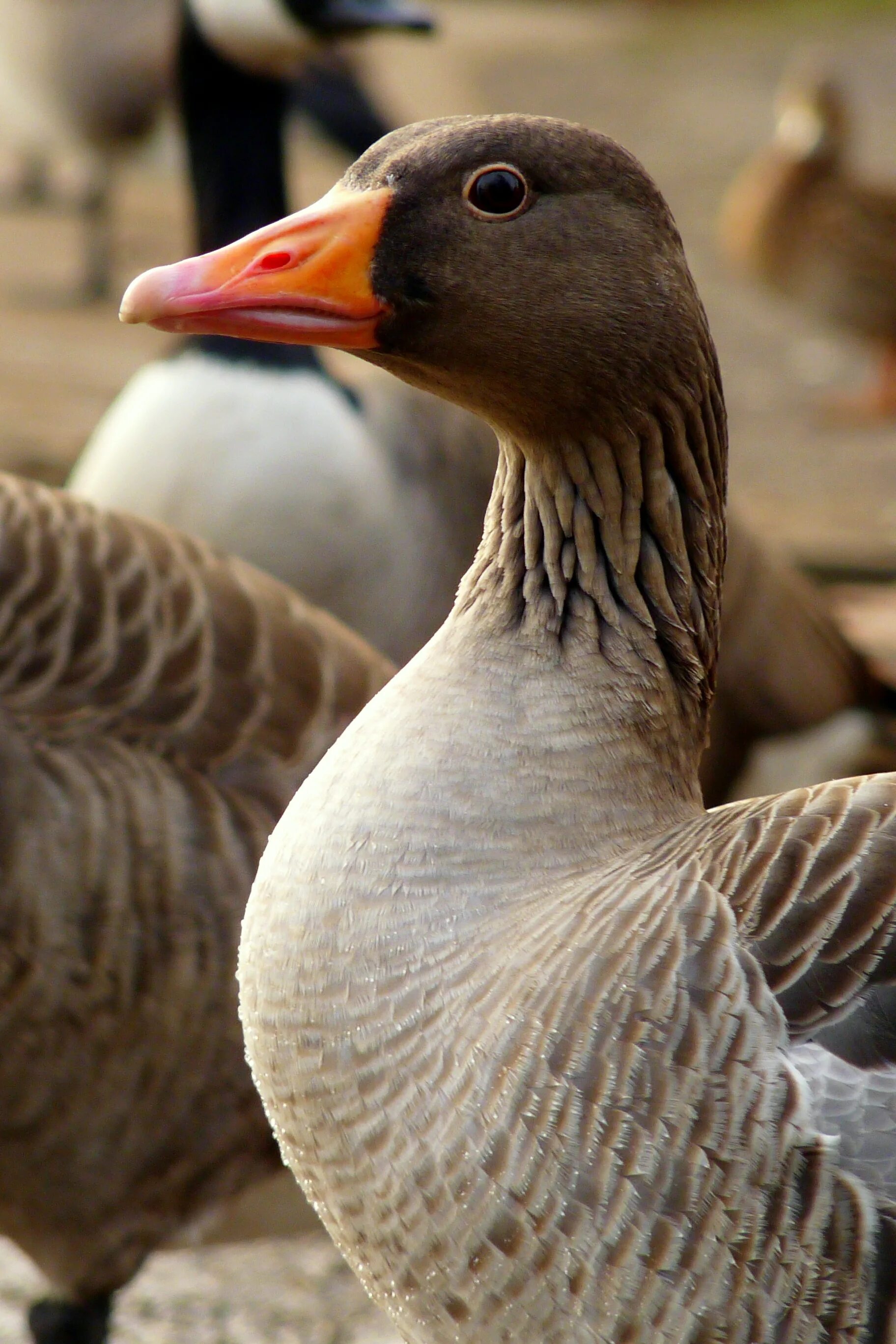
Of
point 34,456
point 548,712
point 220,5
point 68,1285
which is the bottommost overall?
point 68,1285

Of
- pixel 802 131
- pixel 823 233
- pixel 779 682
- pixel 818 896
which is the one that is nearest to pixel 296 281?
pixel 818 896

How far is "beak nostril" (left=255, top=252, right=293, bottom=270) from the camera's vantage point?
2254mm

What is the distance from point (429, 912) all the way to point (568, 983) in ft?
0.64

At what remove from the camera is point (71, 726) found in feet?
10.2

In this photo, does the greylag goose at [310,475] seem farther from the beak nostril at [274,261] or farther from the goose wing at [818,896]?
the goose wing at [818,896]

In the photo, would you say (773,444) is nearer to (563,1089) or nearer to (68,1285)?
(68,1285)

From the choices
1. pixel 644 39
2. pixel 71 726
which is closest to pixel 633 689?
pixel 71 726

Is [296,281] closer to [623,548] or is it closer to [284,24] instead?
[623,548]

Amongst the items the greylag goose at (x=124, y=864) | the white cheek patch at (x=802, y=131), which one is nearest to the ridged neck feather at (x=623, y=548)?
the greylag goose at (x=124, y=864)

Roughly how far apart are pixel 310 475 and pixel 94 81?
224 inches

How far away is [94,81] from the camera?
30.8ft

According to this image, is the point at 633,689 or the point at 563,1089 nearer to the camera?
the point at 563,1089

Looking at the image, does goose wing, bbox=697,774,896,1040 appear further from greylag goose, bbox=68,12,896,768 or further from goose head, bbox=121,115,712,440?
greylag goose, bbox=68,12,896,768

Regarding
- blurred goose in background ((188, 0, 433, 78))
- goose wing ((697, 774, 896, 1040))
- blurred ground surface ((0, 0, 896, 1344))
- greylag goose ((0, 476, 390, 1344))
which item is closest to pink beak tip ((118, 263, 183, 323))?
goose wing ((697, 774, 896, 1040))
